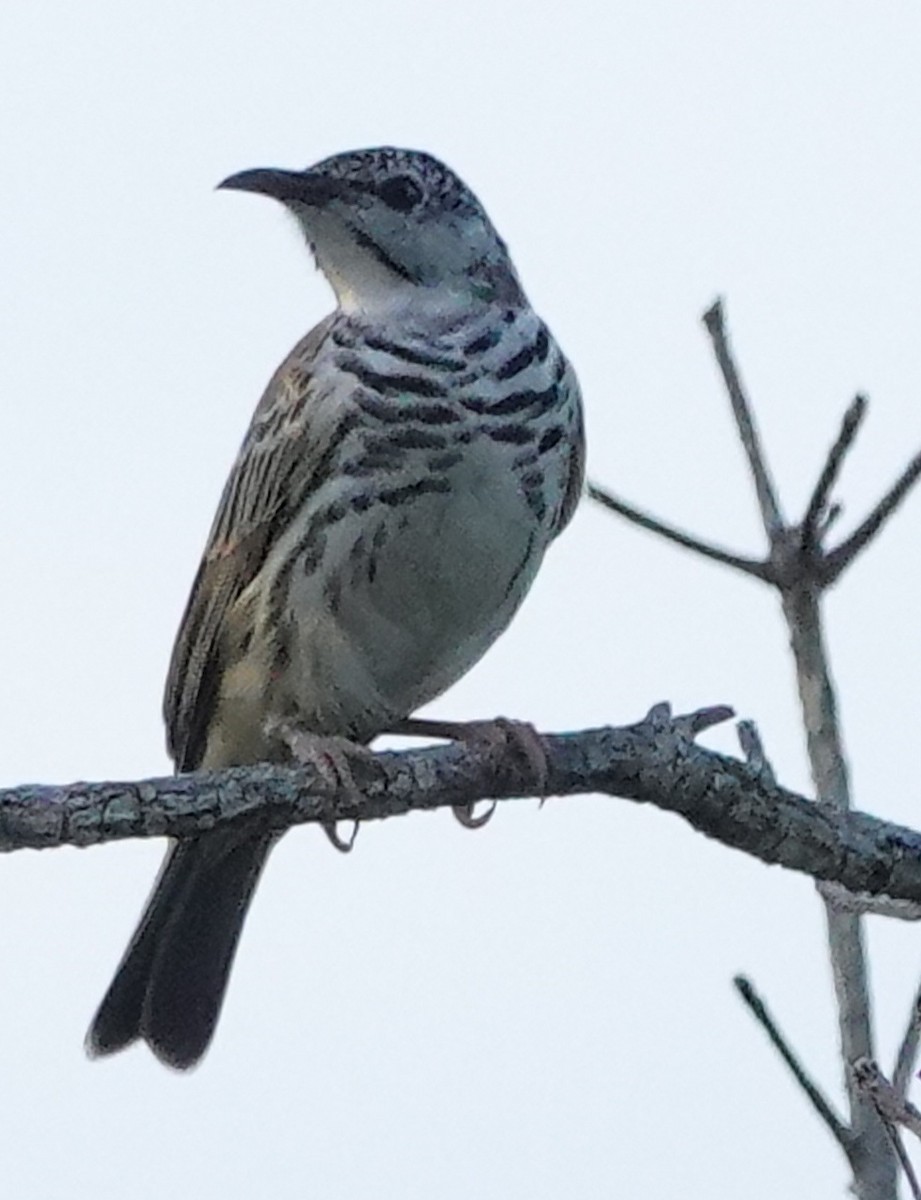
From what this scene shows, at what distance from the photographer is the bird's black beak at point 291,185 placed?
6.18 metres

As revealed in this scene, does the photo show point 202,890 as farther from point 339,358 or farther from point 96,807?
point 96,807

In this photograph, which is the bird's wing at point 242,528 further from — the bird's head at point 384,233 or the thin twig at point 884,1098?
the thin twig at point 884,1098

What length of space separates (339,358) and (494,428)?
480 millimetres

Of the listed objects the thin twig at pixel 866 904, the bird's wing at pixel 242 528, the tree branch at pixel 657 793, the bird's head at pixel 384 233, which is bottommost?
the thin twig at pixel 866 904

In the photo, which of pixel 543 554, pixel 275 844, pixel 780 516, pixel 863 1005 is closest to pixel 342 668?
pixel 543 554

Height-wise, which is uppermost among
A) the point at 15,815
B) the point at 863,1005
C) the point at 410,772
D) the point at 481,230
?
the point at 481,230

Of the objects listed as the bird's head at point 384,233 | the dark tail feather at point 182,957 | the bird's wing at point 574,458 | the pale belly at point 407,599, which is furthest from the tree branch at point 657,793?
the dark tail feather at point 182,957

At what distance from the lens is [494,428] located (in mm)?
5766

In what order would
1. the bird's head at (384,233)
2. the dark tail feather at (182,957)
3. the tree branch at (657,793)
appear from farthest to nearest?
the dark tail feather at (182,957) → the bird's head at (384,233) → the tree branch at (657,793)

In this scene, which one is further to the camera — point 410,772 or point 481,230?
point 481,230

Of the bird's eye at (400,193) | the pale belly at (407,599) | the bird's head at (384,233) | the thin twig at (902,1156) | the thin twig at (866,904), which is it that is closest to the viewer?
the thin twig at (902,1156)

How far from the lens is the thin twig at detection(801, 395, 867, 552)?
15.0 feet

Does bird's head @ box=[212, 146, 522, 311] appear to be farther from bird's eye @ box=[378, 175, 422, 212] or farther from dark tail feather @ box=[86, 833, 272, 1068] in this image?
dark tail feather @ box=[86, 833, 272, 1068]

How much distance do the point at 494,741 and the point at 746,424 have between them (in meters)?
0.84
